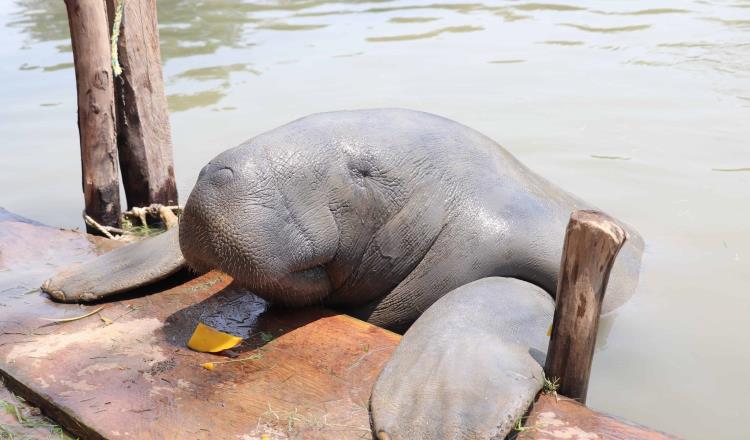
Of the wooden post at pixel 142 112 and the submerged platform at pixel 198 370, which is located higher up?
the wooden post at pixel 142 112

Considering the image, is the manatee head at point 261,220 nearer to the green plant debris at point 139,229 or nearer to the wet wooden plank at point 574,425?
the wet wooden plank at point 574,425

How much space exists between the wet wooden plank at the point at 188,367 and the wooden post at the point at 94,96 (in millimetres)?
1308

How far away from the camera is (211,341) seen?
3.64 meters

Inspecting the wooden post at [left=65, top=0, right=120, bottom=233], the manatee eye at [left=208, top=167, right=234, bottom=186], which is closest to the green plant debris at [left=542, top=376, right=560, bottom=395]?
the manatee eye at [left=208, top=167, right=234, bottom=186]

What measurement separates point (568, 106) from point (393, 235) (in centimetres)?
567

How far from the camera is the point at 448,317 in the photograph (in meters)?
3.39

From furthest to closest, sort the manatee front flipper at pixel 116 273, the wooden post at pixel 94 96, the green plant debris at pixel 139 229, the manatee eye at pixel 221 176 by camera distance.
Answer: the green plant debris at pixel 139 229 → the wooden post at pixel 94 96 → the manatee front flipper at pixel 116 273 → the manatee eye at pixel 221 176

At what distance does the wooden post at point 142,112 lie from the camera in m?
5.48

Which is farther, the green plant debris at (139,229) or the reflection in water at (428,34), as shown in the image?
the reflection in water at (428,34)

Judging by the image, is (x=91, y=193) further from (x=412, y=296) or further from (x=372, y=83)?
(x=372, y=83)

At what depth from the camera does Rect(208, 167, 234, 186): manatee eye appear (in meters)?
3.53

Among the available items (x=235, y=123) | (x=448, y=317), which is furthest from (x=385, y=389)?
(x=235, y=123)

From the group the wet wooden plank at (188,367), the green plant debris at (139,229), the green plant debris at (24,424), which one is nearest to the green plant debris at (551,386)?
the wet wooden plank at (188,367)

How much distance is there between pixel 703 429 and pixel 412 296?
1479 millimetres
